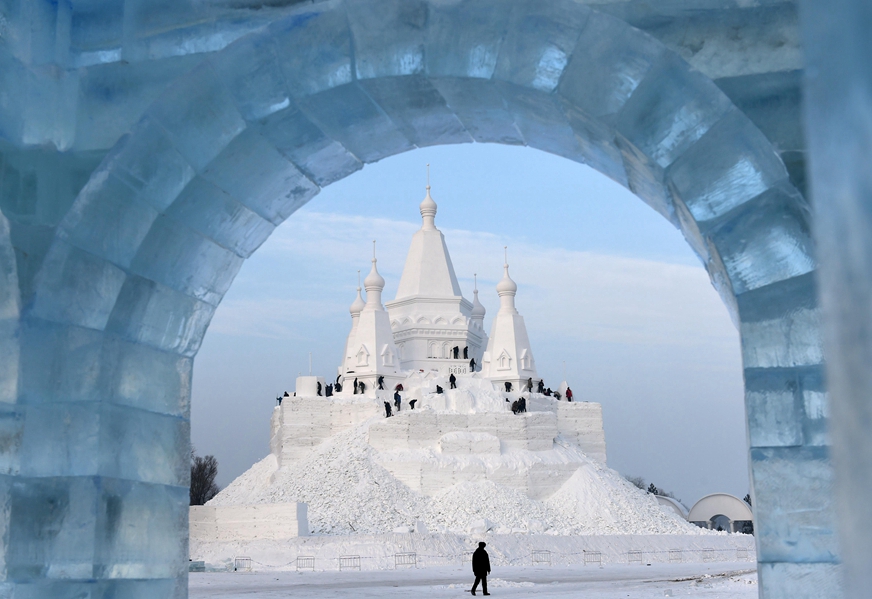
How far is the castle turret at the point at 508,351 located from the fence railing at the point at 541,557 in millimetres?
16529

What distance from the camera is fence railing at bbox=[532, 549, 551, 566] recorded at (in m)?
26.1

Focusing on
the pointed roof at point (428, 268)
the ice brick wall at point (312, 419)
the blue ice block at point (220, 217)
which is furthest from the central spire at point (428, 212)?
the blue ice block at point (220, 217)

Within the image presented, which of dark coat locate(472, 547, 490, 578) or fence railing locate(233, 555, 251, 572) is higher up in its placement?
dark coat locate(472, 547, 490, 578)

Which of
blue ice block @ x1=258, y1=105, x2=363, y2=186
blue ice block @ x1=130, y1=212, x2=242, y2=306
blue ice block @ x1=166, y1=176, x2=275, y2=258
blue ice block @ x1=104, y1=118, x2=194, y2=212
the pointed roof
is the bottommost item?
blue ice block @ x1=130, y1=212, x2=242, y2=306

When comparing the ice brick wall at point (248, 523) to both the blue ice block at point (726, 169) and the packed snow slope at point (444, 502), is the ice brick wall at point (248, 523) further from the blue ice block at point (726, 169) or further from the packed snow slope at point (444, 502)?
the blue ice block at point (726, 169)

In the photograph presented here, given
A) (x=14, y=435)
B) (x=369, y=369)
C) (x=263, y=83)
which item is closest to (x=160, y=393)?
(x=14, y=435)

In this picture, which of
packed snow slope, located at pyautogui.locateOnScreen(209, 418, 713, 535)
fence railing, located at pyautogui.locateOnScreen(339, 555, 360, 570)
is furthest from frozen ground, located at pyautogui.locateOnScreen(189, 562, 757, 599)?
packed snow slope, located at pyautogui.locateOnScreen(209, 418, 713, 535)

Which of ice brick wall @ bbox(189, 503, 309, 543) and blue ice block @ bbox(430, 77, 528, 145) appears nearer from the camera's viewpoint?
blue ice block @ bbox(430, 77, 528, 145)

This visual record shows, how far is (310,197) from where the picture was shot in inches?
183

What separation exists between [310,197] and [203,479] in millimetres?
53426

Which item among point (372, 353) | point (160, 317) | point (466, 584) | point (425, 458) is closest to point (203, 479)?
point (372, 353)

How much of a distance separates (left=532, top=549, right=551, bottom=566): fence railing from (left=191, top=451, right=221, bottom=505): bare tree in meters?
31.0

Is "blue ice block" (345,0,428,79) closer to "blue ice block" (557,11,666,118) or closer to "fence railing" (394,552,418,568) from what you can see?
"blue ice block" (557,11,666,118)

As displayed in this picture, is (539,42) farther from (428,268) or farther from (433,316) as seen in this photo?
(428,268)
